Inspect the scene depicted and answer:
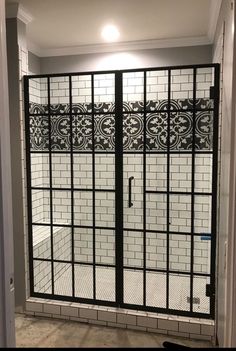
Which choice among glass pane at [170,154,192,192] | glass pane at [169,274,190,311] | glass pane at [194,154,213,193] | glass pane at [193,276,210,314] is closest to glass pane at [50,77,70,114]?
glass pane at [170,154,192,192]

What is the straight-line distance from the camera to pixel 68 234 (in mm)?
2713

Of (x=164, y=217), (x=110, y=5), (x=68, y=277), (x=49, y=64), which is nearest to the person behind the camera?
(x=110, y=5)

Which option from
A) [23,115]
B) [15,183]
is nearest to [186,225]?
[15,183]

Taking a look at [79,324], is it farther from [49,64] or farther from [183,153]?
[49,64]

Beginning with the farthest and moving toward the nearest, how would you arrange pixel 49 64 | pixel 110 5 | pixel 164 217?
pixel 49 64 → pixel 164 217 → pixel 110 5

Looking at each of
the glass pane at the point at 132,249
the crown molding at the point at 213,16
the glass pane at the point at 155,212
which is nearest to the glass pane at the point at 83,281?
the glass pane at the point at 132,249

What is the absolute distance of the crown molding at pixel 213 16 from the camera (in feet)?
7.33

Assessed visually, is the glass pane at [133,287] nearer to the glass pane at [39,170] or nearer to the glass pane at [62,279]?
the glass pane at [62,279]

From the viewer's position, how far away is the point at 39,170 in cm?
272

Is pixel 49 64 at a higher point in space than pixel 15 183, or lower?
higher

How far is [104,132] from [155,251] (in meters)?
1.10

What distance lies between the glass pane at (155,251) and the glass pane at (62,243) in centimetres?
70

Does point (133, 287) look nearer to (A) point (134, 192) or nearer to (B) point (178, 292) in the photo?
(B) point (178, 292)

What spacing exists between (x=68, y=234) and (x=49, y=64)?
1.93m
